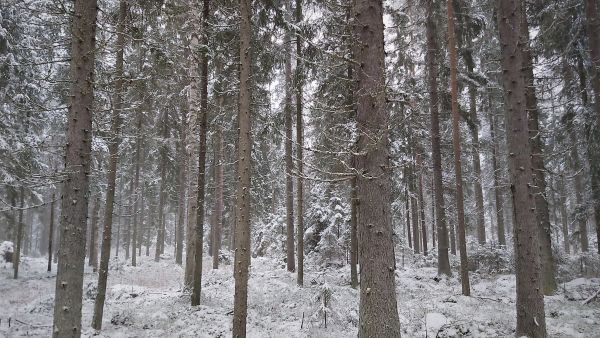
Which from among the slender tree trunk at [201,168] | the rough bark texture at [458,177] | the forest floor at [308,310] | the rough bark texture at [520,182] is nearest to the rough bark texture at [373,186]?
the rough bark texture at [520,182]

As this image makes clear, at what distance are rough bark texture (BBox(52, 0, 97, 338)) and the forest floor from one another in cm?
448

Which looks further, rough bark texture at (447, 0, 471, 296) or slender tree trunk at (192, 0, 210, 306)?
rough bark texture at (447, 0, 471, 296)

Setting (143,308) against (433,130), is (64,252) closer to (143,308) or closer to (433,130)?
(143,308)

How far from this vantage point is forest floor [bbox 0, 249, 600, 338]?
9297mm

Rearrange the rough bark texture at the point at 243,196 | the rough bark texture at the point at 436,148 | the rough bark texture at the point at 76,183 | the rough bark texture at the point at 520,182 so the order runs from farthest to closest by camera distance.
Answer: the rough bark texture at the point at 436,148 → the rough bark texture at the point at 243,196 → the rough bark texture at the point at 520,182 → the rough bark texture at the point at 76,183

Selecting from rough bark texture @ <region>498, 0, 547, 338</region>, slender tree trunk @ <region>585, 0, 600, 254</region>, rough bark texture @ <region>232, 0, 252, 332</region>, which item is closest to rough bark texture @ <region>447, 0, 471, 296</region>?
slender tree trunk @ <region>585, 0, 600, 254</region>

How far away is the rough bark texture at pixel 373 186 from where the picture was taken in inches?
204

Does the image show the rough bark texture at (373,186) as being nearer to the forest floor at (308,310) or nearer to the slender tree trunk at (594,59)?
the forest floor at (308,310)

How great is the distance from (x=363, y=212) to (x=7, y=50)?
61.3ft

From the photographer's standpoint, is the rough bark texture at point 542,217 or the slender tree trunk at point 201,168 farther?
the rough bark texture at point 542,217

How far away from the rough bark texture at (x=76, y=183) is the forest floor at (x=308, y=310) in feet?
14.7

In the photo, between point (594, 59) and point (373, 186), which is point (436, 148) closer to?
point (594, 59)

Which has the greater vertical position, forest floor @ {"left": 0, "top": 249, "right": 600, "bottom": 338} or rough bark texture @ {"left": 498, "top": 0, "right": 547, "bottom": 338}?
rough bark texture @ {"left": 498, "top": 0, "right": 547, "bottom": 338}

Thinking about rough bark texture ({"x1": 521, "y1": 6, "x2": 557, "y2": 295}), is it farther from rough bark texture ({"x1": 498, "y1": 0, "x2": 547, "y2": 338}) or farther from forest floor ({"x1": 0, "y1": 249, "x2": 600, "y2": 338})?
rough bark texture ({"x1": 498, "y1": 0, "x2": 547, "y2": 338})
